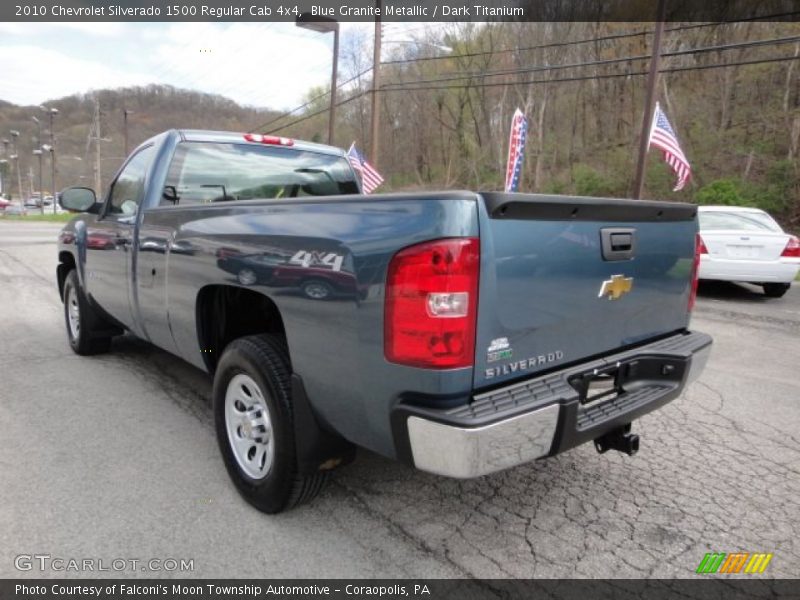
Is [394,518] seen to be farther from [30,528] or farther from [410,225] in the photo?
[30,528]

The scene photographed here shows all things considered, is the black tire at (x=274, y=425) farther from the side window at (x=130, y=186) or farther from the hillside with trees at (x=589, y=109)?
the hillside with trees at (x=589, y=109)

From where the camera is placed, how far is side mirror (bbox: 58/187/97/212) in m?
4.43

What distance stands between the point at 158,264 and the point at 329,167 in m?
1.64

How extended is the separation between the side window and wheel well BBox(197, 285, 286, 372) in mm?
1245

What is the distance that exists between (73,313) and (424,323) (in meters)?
4.78

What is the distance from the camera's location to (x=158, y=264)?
11.1 feet

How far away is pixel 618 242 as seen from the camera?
7.96ft

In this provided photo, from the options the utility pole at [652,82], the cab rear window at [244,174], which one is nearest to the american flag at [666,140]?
the utility pole at [652,82]

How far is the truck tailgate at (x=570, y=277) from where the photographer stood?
1953 millimetres

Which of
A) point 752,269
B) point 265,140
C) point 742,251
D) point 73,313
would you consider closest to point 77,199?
point 73,313

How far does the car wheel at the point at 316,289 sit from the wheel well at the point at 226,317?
737 mm

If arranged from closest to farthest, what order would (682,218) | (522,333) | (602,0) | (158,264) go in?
1. (522,333)
2. (682,218)
3. (158,264)
4. (602,0)

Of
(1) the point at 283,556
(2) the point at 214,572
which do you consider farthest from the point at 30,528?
(1) the point at 283,556

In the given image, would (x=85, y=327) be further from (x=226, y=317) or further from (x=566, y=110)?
(x=566, y=110)
